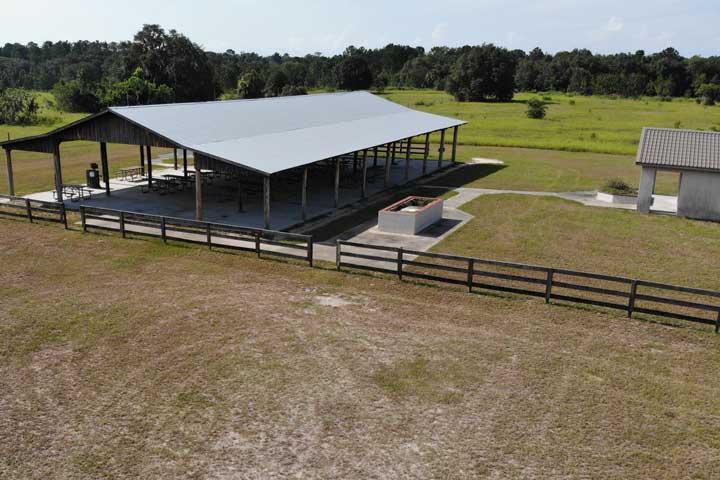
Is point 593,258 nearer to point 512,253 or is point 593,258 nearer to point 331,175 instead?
point 512,253

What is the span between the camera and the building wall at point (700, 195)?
23875 millimetres

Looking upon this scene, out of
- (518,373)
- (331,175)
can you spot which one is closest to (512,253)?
(518,373)

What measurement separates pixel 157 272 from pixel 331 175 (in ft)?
58.5

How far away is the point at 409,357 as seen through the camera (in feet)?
38.1

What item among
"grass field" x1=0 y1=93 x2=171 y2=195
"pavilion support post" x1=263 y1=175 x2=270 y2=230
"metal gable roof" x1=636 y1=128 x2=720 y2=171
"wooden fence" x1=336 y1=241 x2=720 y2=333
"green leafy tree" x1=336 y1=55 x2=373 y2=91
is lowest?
"wooden fence" x1=336 y1=241 x2=720 y2=333

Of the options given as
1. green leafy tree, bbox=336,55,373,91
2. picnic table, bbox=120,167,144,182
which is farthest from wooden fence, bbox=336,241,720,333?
green leafy tree, bbox=336,55,373,91

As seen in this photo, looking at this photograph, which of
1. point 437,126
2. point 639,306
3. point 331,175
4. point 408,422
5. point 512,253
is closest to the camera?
point 408,422

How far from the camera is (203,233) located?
20047 mm

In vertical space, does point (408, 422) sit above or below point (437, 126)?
below

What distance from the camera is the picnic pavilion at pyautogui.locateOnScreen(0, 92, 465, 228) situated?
2119 cm

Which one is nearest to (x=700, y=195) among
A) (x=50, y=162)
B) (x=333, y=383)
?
(x=333, y=383)

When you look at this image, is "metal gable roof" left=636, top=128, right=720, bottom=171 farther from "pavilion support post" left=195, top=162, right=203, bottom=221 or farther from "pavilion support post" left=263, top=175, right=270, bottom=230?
"pavilion support post" left=195, top=162, right=203, bottom=221

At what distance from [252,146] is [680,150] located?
1823 cm

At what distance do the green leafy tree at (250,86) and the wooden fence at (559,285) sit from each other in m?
78.0
